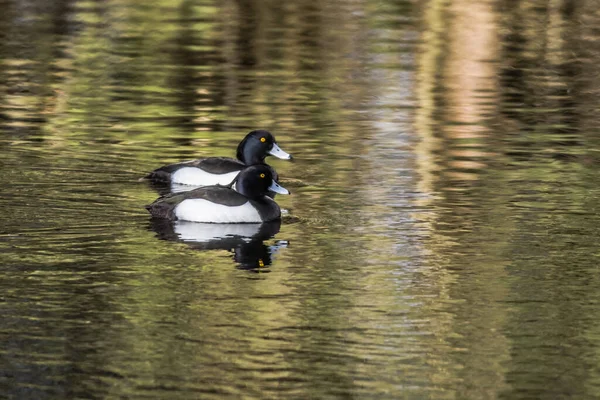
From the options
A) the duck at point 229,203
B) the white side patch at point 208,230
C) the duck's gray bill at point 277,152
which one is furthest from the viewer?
the duck's gray bill at point 277,152

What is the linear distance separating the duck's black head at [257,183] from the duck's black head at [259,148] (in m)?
2.10

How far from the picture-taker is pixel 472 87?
27.0 metres

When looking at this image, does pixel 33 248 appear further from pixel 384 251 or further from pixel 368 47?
pixel 368 47

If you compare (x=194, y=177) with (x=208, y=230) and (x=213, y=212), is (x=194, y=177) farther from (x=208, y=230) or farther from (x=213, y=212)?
(x=208, y=230)

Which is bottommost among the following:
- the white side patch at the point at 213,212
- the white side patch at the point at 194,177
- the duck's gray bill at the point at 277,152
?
the white side patch at the point at 194,177

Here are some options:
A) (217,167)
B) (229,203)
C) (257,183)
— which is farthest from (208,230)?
(217,167)

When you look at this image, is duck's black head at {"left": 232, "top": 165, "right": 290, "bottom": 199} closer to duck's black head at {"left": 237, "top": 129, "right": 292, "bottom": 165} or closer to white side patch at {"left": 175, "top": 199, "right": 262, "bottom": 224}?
white side patch at {"left": 175, "top": 199, "right": 262, "bottom": 224}

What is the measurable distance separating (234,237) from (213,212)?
2.25 feet

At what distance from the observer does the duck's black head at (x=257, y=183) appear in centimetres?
1675

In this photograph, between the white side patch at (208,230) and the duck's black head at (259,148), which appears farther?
the duck's black head at (259,148)

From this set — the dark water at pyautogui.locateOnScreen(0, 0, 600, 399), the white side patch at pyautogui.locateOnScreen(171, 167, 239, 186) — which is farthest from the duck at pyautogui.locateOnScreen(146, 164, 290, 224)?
the white side patch at pyautogui.locateOnScreen(171, 167, 239, 186)

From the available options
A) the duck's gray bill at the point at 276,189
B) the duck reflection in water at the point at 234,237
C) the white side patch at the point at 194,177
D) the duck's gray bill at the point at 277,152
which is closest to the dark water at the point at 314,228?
the duck reflection in water at the point at 234,237

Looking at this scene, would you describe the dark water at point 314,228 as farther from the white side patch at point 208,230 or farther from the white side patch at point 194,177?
the white side patch at point 194,177

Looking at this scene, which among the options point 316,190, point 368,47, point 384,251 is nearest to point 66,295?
point 384,251
